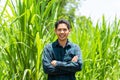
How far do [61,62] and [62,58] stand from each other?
0.29 ft

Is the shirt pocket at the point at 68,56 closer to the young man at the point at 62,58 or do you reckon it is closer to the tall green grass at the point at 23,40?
the young man at the point at 62,58

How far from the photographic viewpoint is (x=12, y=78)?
3330 millimetres

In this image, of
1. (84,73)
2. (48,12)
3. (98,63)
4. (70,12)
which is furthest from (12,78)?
(70,12)

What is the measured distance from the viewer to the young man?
9.71 feet

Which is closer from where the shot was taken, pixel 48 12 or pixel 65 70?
pixel 65 70

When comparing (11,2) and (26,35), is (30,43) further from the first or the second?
(11,2)

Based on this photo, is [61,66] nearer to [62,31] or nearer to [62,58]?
[62,58]

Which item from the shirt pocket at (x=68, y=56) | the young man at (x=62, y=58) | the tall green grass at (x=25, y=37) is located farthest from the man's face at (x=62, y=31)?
the tall green grass at (x=25, y=37)

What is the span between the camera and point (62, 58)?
120 inches

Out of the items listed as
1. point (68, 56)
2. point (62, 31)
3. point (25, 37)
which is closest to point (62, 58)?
point (68, 56)

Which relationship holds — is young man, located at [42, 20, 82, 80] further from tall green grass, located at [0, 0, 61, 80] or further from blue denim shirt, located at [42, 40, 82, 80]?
tall green grass, located at [0, 0, 61, 80]

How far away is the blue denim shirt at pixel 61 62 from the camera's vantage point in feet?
9.71

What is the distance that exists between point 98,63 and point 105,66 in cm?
19

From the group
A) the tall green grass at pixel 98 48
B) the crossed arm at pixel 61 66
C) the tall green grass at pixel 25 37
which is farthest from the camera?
the tall green grass at pixel 98 48
